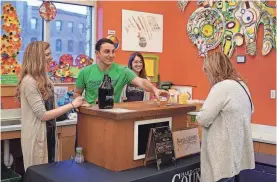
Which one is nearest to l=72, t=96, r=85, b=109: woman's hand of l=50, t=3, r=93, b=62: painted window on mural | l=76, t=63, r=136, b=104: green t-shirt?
l=76, t=63, r=136, b=104: green t-shirt

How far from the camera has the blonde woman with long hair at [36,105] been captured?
86.7 inches

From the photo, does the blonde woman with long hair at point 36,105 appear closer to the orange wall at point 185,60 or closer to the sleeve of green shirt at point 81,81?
the sleeve of green shirt at point 81,81

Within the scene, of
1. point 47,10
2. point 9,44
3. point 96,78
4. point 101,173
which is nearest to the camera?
point 101,173

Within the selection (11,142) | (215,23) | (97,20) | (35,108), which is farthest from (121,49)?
(35,108)

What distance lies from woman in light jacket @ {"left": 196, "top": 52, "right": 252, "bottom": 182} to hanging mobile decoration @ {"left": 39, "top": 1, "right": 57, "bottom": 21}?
9.18 feet

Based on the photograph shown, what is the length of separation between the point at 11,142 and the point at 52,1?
180 centimetres

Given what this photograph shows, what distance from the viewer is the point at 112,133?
6.11 feet

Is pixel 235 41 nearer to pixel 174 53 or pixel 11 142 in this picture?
pixel 174 53

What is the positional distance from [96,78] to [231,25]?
266 centimetres

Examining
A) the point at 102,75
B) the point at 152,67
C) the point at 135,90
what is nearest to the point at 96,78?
the point at 102,75

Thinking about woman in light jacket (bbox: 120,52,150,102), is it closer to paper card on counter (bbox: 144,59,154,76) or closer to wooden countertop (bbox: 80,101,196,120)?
paper card on counter (bbox: 144,59,154,76)

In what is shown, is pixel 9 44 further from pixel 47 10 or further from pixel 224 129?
Answer: pixel 224 129

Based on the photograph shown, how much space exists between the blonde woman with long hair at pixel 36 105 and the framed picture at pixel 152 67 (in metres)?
2.63

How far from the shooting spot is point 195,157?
2244mm
